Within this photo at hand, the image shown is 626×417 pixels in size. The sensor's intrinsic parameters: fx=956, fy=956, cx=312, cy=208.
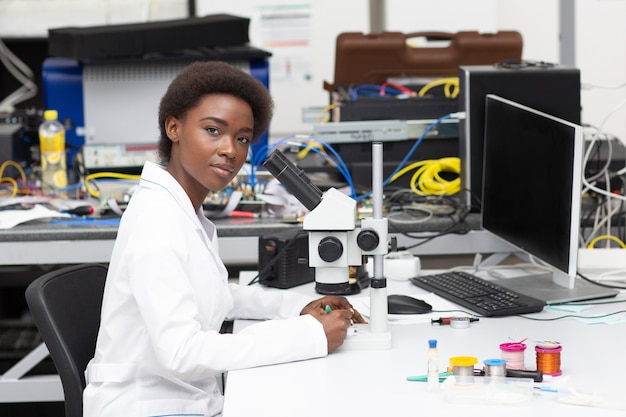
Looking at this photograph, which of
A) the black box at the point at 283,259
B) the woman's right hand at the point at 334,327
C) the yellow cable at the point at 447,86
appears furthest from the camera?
the yellow cable at the point at 447,86

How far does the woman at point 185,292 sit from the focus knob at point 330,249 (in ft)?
0.35

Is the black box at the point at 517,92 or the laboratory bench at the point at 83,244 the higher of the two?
the black box at the point at 517,92

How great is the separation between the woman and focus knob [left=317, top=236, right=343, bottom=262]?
0.35 feet

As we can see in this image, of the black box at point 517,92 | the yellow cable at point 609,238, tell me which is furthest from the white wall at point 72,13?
the yellow cable at point 609,238

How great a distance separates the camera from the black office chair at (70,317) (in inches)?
68.2

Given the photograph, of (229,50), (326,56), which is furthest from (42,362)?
(326,56)

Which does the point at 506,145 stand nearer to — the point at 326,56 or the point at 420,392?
the point at 420,392

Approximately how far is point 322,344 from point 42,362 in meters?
1.41

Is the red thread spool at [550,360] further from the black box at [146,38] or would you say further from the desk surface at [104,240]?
the black box at [146,38]

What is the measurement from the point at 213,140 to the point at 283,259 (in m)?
0.51

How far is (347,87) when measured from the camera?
329cm

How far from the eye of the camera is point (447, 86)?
120 inches

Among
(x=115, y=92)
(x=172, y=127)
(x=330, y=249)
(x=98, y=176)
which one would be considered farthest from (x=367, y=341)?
(x=115, y=92)

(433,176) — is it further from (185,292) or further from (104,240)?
(185,292)
